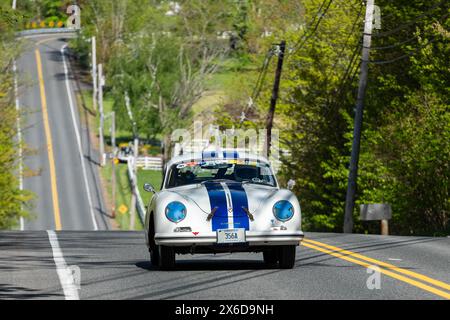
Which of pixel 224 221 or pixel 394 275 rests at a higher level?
pixel 224 221

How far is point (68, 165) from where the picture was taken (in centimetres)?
9169

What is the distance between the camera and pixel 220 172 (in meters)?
17.2

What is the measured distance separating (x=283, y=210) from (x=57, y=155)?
7998cm

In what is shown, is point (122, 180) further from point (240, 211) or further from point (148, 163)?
point (240, 211)

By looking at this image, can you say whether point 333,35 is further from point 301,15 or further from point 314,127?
point 301,15

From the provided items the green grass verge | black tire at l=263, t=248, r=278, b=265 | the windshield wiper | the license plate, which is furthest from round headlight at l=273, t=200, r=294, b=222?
the green grass verge

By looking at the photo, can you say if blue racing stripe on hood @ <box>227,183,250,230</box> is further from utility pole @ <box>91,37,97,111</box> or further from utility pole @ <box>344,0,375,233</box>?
utility pole @ <box>91,37,97,111</box>

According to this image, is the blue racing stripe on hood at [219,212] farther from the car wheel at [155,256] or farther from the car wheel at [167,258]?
the car wheel at [155,256]

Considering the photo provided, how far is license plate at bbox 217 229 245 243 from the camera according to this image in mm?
15457

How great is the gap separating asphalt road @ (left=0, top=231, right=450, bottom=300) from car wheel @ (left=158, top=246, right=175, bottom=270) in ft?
0.55

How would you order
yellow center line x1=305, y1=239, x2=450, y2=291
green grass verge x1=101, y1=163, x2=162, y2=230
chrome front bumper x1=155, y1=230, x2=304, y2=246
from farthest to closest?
green grass verge x1=101, y1=163, x2=162, y2=230
chrome front bumper x1=155, y1=230, x2=304, y2=246
yellow center line x1=305, y1=239, x2=450, y2=291

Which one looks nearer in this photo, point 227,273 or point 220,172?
point 227,273

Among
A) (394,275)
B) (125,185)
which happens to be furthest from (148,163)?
(394,275)
